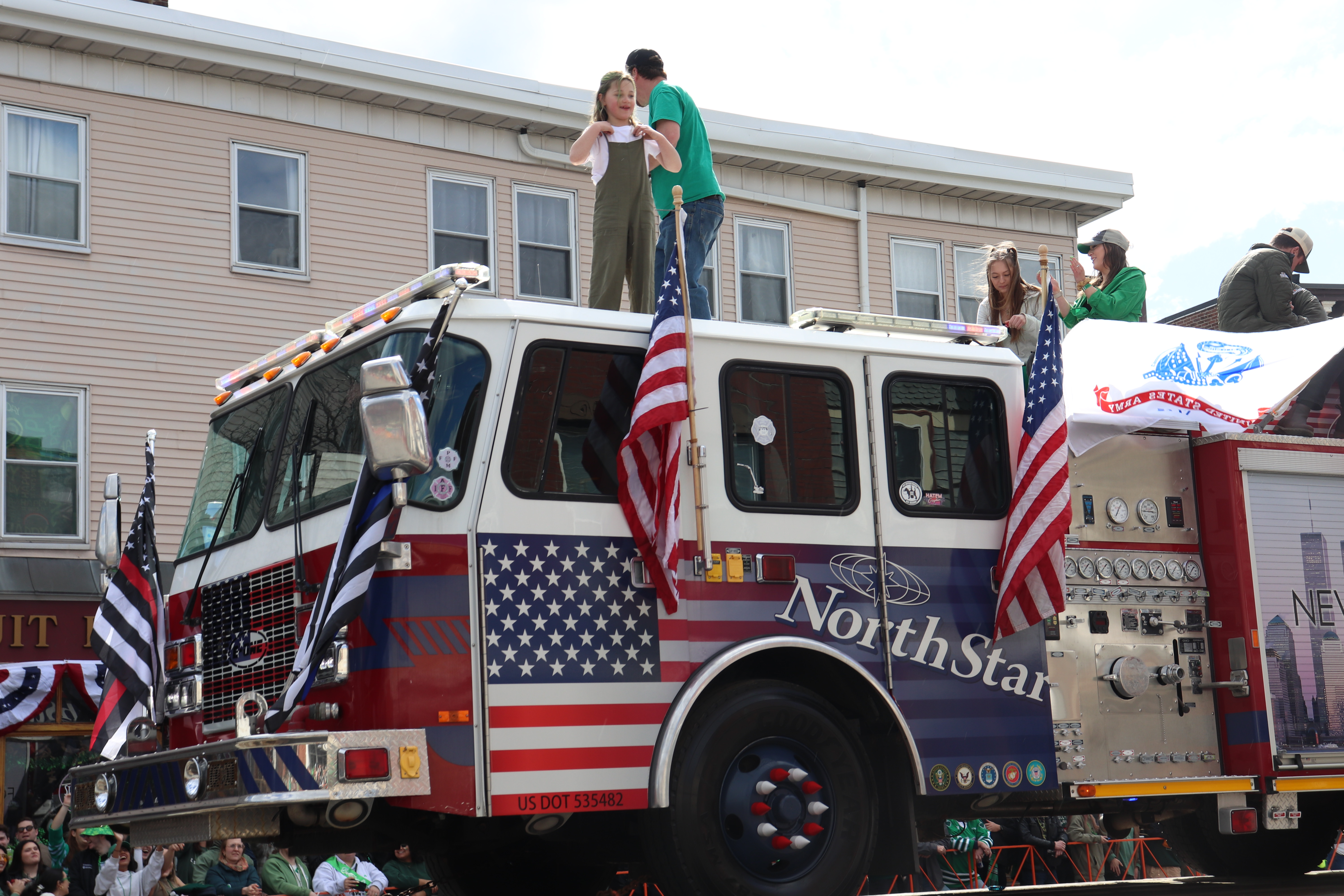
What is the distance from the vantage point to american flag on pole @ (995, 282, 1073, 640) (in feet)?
24.4

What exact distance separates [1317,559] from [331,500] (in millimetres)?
5380

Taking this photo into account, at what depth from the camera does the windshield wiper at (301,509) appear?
6.76 meters

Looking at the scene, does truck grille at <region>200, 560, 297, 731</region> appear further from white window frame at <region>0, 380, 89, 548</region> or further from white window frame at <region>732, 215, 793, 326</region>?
white window frame at <region>732, 215, 793, 326</region>

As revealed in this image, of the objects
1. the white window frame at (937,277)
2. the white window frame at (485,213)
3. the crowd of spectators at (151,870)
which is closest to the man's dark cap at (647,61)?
the crowd of spectators at (151,870)

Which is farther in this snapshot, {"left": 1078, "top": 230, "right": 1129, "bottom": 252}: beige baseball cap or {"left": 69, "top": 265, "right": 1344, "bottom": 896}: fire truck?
{"left": 1078, "top": 230, "right": 1129, "bottom": 252}: beige baseball cap

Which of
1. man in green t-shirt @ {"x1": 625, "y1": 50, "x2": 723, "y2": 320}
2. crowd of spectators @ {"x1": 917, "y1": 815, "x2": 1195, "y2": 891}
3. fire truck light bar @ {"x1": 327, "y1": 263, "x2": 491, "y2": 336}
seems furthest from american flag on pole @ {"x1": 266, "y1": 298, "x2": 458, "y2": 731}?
crowd of spectators @ {"x1": 917, "y1": 815, "x2": 1195, "y2": 891}

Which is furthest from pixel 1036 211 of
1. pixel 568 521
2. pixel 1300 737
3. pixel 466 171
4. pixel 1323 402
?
pixel 568 521

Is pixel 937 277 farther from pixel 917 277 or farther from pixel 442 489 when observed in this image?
pixel 442 489

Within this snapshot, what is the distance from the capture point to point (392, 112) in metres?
18.4

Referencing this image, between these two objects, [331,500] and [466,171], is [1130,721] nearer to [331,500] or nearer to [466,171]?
[331,500]

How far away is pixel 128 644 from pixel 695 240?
374 centimetres

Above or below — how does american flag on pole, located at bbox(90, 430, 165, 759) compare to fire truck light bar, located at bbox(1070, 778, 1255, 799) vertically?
above

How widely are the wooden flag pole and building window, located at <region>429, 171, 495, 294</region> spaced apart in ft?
38.7

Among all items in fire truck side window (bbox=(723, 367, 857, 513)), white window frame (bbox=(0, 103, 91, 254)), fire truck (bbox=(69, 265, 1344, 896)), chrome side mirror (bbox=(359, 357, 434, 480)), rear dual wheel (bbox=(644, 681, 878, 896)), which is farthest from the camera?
white window frame (bbox=(0, 103, 91, 254))
